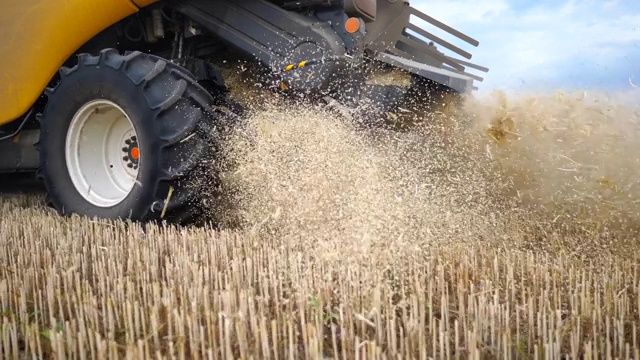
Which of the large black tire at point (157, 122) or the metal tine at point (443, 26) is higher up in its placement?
the metal tine at point (443, 26)

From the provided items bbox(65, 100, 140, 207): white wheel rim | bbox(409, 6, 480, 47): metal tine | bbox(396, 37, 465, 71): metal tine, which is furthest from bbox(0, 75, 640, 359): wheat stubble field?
bbox(409, 6, 480, 47): metal tine

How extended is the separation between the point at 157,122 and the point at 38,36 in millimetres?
1556

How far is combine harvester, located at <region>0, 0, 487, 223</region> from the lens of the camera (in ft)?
11.7

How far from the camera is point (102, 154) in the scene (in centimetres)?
415

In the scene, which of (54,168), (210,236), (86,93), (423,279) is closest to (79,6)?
(86,93)

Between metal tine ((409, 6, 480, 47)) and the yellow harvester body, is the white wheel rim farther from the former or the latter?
metal tine ((409, 6, 480, 47))

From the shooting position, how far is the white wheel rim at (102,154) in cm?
400

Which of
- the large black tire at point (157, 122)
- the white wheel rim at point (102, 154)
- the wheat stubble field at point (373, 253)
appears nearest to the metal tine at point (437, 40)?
the wheat stubble field at point (373, 253)

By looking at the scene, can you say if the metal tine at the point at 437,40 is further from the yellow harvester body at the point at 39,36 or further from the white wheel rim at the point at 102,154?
the white wheel rim at the point at 102,154

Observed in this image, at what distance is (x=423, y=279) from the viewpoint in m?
2.34

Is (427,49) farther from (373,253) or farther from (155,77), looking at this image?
(373,253)

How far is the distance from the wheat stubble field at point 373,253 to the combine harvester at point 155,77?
0.71 feet

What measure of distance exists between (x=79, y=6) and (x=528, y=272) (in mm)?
3320

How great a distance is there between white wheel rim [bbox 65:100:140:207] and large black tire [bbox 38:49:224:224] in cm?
14
